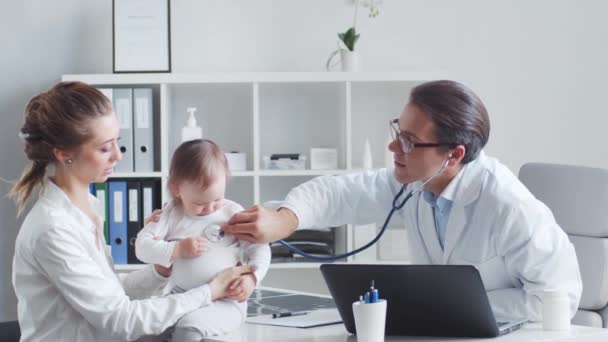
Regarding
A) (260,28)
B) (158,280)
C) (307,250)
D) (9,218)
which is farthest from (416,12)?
(158,280)

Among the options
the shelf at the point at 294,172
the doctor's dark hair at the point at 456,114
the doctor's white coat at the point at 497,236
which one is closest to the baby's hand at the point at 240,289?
the doctor's white coat at the point at 497,236

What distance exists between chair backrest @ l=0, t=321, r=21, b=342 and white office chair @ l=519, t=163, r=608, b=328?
1651mm

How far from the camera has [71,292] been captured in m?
1.82

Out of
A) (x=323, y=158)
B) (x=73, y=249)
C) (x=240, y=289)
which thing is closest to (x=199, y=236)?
(x=240, y=289)

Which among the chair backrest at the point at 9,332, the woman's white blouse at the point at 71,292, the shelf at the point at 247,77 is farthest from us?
the shelf at the point at 247,77

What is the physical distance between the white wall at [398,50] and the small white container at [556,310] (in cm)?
238

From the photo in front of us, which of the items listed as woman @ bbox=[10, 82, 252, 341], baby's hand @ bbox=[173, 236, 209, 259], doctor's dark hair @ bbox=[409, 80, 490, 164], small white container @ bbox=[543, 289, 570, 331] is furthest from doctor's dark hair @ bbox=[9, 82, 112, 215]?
small white container @ bbox=[543, 289, 570, 331]

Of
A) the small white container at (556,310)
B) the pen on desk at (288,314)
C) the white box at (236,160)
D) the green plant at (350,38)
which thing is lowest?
the pen on desk at (288,314)

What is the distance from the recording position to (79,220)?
1.93 meters

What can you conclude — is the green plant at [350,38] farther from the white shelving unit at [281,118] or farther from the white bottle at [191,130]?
the white bottle at [191,130]

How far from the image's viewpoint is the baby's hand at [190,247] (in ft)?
6.42

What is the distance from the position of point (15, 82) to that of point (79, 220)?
2.38 meters

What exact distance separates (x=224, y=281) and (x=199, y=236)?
0.12 m

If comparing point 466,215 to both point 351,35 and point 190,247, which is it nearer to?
point 190,247
